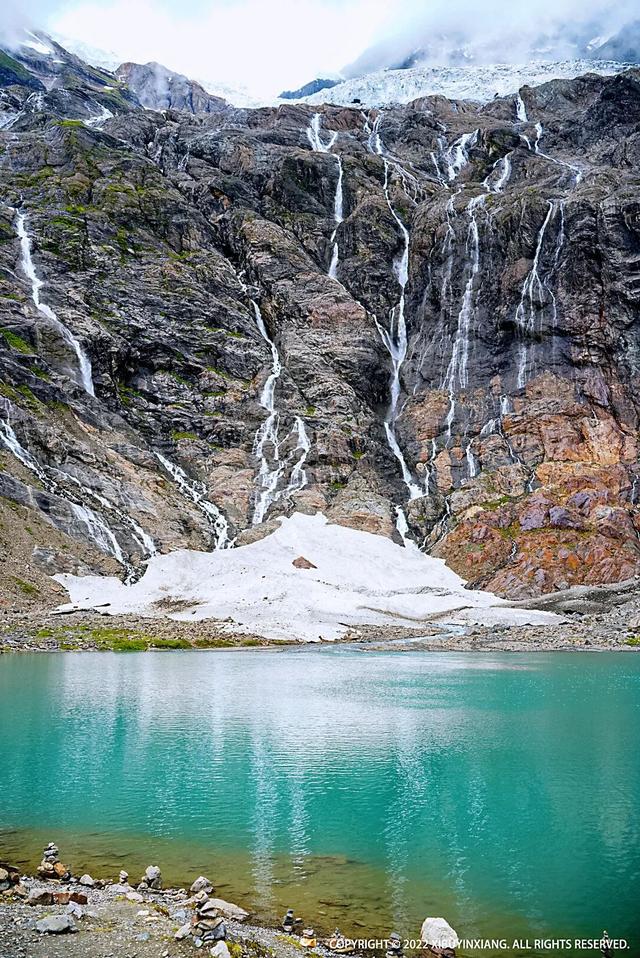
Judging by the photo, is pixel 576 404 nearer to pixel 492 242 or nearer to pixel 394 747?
pixel 492 242

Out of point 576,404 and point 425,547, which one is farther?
point 576,404

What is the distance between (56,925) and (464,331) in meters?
101

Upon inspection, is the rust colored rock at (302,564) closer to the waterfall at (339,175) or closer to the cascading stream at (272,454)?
the cascading stream at (272,454)

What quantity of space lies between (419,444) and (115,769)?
78.7 metres

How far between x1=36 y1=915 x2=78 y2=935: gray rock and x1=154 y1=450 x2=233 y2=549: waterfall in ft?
216

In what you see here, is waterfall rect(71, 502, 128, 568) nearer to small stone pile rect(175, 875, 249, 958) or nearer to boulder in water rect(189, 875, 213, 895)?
boulder in water rect(189, 875, 213, 895)

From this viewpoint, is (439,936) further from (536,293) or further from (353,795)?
(536,293)

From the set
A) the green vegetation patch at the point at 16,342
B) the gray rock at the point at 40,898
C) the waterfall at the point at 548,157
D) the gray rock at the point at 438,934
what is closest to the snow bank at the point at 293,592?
the green vegetation patch at the point at 16,342

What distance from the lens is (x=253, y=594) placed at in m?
60.8

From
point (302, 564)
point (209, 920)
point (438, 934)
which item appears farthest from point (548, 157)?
point (209, 920)

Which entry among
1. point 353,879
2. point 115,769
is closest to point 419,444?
point 115,769

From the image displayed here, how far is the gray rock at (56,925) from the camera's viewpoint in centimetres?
973

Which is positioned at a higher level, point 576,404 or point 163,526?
point 576,404

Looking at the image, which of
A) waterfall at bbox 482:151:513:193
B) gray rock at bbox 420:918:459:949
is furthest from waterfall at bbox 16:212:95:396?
gray rock at bbox 420:918:459:949
